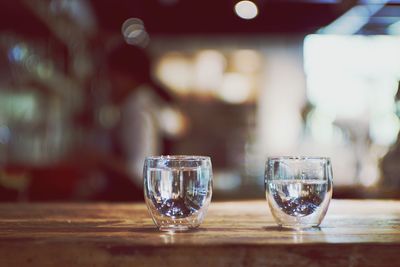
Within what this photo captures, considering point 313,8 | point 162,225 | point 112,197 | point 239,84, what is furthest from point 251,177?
point 162,225

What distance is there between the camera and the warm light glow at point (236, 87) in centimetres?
796

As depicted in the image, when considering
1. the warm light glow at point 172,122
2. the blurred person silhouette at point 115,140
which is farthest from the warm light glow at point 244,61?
the blurred person silhouette at point 115,140

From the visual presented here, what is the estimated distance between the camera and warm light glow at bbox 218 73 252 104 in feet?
26.1

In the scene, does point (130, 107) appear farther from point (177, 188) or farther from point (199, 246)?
point (199, 246)

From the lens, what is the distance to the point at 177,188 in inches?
36.4

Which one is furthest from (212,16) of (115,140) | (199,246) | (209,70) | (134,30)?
(199,246)

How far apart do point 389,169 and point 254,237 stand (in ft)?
9.42

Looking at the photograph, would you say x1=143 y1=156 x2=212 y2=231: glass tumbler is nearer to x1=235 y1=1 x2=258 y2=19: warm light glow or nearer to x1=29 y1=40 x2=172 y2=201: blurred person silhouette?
x1=29 y1=40 x2=172 y2=201: blurred person silhouette

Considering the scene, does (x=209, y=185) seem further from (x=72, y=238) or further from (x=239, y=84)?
(x=239, y=84)

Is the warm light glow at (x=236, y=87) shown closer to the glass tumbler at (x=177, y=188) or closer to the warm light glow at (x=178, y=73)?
the warm light glow at (x=178, y=73)

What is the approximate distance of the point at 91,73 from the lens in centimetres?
750

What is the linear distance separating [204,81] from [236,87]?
431 mm

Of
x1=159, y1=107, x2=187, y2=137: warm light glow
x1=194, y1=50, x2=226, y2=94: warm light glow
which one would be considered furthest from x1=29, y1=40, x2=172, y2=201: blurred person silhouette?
x1=194, y1=50, x2=226, y2=94: warm light glow

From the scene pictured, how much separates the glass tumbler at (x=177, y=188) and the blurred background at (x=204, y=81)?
4.03 metres
